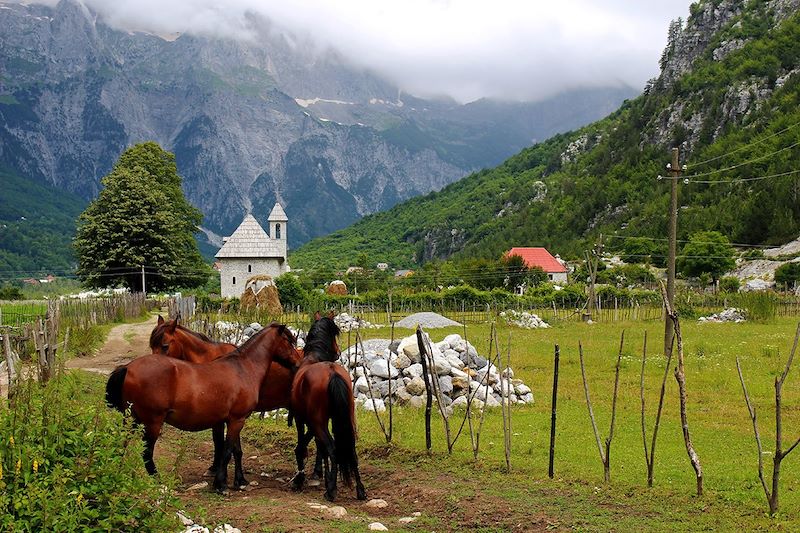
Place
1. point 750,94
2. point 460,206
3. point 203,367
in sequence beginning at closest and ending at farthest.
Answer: point 203,367 → point 750,94 → point 460,206

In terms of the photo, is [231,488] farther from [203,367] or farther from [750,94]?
[750,94]

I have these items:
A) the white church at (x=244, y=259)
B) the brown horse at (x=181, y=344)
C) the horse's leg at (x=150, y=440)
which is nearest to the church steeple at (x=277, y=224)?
the white church at (x=244, y=259)

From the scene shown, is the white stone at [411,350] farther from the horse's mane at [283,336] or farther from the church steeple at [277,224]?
the church steeple at [277,224]

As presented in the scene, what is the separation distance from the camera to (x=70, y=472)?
18.4 ft

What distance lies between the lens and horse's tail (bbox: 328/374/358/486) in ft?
30.0

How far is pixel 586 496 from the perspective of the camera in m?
8.78

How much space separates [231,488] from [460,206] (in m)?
132

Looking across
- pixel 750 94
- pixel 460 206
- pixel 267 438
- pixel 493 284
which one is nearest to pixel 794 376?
pixel 267 438

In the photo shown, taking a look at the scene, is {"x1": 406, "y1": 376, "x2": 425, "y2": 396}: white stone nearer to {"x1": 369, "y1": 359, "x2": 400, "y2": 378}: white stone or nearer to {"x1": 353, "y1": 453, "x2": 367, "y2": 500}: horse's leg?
{"x1": 369, "y1": 359, "x2": 400, "y2": 378}: white stone

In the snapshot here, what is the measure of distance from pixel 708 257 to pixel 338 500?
53.6 m

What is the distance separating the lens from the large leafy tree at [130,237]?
40625 mm

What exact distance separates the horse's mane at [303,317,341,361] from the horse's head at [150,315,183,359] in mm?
1848

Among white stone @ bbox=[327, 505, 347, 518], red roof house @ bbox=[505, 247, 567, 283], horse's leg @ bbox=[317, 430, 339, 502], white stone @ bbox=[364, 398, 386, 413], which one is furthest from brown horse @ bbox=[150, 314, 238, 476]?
red roof house @ bbox=[505, 247, 567, 283]

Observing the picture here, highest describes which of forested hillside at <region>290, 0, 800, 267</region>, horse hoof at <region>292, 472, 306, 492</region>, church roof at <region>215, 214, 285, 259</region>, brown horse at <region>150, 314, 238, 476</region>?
forested hillside at <region>290, 0, 800, 267</region>
